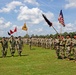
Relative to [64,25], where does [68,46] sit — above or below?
below

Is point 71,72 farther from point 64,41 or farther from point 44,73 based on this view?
point 64,41

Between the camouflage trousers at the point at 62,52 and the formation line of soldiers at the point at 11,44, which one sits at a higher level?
the formation line of soldiers at the point at 11,44

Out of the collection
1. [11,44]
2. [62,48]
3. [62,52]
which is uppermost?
[11,44]

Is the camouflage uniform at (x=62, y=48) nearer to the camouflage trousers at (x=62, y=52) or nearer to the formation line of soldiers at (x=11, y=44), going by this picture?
the camouflage trousers at (x=62, y=52)

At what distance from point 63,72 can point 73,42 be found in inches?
292

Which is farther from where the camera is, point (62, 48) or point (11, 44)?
point (11, 44)

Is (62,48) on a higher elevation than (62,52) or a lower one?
higher

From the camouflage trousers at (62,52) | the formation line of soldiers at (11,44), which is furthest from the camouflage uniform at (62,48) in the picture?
the formation line of soldiers at (11,44)

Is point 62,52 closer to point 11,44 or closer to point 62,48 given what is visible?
point 62,48

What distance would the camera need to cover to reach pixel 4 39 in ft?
90.5

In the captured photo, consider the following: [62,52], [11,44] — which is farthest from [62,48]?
[11,44]

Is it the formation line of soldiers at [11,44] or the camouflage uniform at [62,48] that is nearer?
the camouflage uniform at [62,48]

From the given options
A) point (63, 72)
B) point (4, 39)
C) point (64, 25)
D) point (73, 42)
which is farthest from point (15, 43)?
point (63, 72)

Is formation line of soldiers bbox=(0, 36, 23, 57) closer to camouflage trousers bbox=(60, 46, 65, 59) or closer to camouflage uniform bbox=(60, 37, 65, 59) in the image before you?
camouflage uniform bbox=(60, 37, 65, 59)
